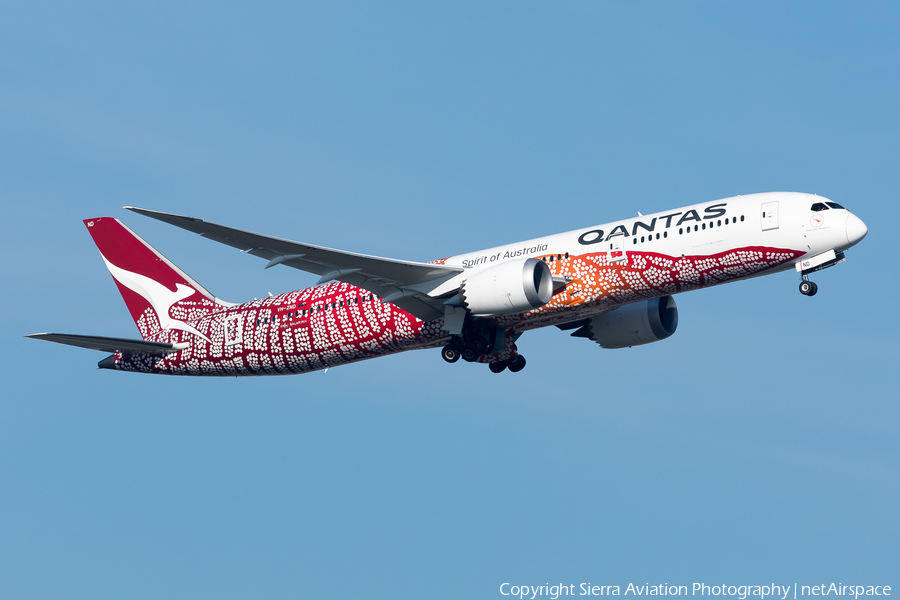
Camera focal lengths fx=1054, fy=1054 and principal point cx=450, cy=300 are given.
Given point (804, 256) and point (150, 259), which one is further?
point (150, 259)

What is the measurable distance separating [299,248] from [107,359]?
535 inches

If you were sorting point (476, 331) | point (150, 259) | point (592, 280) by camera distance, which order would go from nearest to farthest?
point (592, 280), point (476, 331), point (150, 259)

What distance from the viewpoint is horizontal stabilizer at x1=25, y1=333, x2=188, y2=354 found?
124ft

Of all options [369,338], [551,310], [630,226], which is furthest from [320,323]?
[630,226]

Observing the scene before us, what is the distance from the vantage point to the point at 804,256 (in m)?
33.8

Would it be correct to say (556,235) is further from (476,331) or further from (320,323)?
(320,323)

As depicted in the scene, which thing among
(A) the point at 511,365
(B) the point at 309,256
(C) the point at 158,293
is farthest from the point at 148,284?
(A) the point at 511,365

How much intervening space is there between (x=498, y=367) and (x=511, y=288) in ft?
26.2

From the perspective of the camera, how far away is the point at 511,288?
34719 millimetres

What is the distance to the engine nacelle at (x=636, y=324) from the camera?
4069 centimetres

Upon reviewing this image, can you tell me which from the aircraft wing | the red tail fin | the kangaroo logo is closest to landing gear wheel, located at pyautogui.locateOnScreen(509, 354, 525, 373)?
the aircraft wing

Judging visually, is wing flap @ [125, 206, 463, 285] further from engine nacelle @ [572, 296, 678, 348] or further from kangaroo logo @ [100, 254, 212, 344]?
kangaroo logo @ [100, 254, 212, 344]

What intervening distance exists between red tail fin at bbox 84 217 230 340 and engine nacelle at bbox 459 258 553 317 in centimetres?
1305

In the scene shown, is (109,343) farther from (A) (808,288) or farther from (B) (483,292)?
(A) (808,288)
